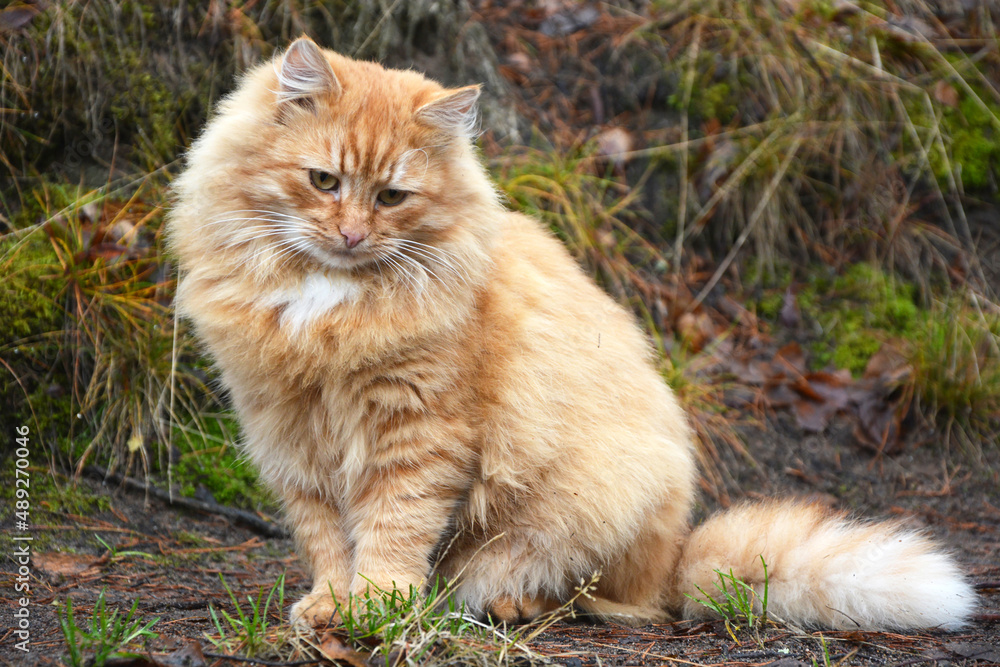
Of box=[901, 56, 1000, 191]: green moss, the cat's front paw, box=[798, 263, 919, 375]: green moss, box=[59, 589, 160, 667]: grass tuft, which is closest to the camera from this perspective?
box=[59, 589, 160, 667]: grass tuft

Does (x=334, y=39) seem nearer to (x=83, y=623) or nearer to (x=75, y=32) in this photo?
(x=75, y=32)

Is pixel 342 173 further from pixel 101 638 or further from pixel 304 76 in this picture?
pixel 101 638

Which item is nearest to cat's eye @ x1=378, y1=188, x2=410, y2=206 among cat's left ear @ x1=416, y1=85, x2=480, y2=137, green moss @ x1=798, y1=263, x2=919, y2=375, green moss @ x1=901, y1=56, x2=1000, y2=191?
cat's left ear @ x1=416, y1=85, x2=480, y2=137

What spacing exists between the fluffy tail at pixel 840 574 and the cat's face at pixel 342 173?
4.62ft

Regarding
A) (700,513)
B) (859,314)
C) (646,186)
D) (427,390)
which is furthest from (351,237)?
(859,314)

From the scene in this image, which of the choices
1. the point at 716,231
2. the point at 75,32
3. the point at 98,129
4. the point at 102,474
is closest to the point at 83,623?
the point at 102,474

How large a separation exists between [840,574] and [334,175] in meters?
2.00

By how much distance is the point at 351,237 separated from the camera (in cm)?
234

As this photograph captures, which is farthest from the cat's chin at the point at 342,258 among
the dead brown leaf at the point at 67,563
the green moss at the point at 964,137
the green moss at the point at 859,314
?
the green moss at the point at 964,137

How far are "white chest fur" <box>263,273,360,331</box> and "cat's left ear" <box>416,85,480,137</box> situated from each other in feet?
1.83

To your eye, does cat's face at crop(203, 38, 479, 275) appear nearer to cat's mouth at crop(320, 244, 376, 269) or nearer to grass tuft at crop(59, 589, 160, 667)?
cat's mouth at crop(320, 244, 376, 269)

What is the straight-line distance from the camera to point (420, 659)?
6.83ft

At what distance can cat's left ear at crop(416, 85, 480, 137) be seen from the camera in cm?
251

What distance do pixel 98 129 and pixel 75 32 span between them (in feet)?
1.54
